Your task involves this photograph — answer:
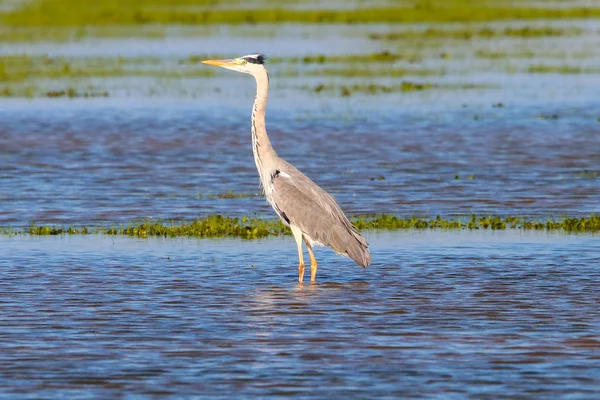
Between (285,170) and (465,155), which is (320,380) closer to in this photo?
(285,170)

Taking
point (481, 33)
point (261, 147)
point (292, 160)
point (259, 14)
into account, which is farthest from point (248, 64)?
point (259, 14)

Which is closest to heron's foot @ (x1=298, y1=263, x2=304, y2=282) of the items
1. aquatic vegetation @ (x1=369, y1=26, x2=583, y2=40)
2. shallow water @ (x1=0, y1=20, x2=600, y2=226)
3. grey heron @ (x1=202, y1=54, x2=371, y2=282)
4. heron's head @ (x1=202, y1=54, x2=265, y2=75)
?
grey heron @ (x1=202, y1=54, x2=371, y2=282)

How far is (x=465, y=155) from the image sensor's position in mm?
24000

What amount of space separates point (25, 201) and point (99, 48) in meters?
33.7

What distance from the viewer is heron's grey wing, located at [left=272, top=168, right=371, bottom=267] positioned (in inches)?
538

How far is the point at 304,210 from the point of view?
1386 centimetres

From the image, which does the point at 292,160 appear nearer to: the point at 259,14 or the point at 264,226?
the point at 264,226

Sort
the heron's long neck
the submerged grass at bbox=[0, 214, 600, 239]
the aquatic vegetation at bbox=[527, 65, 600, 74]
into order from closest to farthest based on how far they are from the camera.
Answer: the heron's long neck → the submerged grass at bbox=[0, 214, 600, 239] → the aquatic vegetation at bbox=[527, 65, 600, 74]

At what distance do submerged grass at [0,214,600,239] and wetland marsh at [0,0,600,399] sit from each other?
38mm

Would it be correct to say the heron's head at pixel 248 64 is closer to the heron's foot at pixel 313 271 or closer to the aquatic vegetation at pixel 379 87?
the heron's foot at pixel 313 271

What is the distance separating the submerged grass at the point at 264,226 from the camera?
16328 mm

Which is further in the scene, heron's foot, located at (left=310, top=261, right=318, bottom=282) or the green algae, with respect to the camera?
the green algae

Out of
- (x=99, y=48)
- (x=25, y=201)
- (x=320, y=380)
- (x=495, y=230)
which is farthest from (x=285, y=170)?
(x=99, y=48)

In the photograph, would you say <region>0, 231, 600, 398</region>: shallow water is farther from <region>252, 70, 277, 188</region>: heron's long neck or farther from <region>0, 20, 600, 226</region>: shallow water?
<region>0, 20, 600, 226</region>: shallow water
